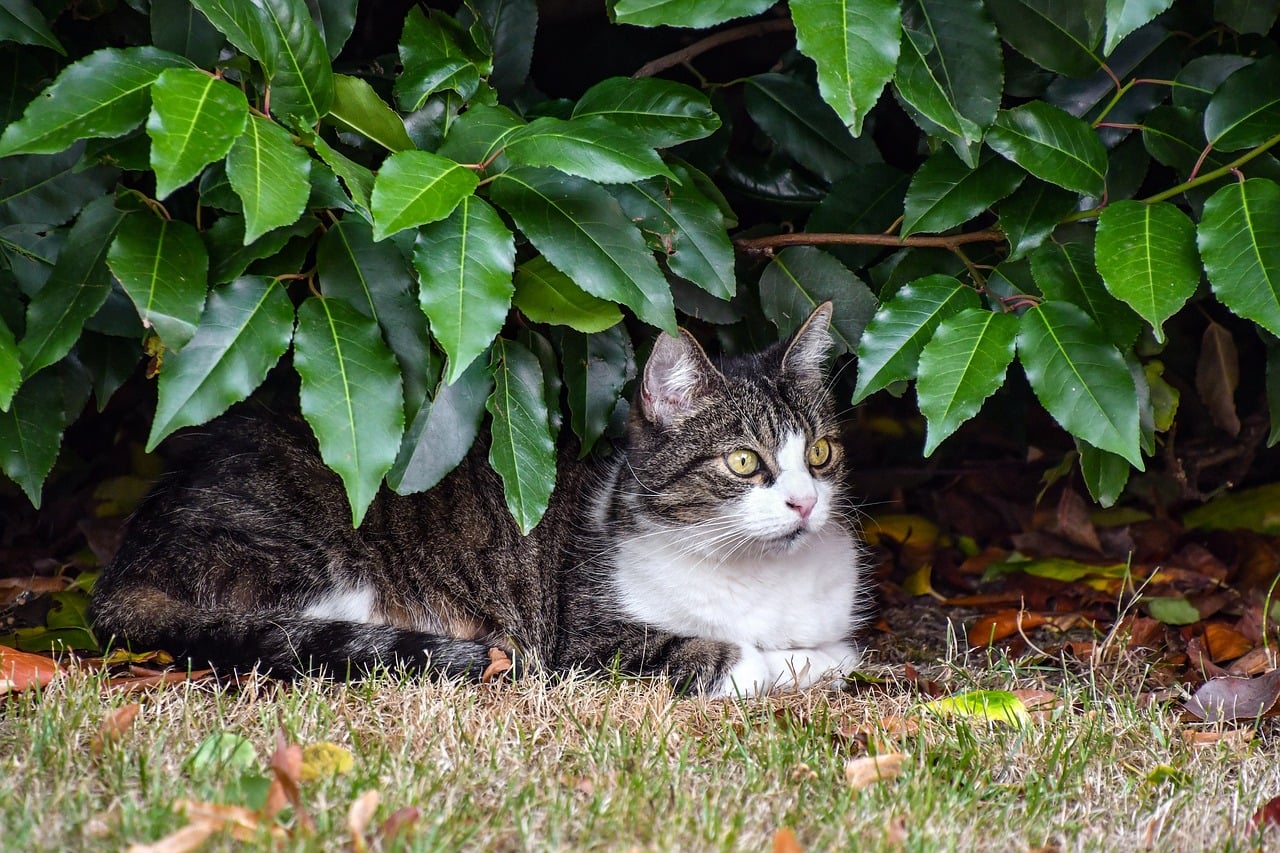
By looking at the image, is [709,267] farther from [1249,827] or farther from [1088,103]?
[1249,827]

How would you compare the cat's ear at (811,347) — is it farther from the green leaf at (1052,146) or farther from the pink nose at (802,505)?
the green leaf at (1052,146)

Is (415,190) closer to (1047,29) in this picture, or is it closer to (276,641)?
(276,641)

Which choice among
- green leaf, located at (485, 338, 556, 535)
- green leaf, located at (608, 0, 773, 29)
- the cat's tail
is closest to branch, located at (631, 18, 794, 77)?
green leaf, located at (485, 338, 556, 535)

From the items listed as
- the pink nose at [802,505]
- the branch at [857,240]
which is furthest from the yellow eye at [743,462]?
the branch at [857,240]

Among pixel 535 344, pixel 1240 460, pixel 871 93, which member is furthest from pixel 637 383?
pixel 1240 460

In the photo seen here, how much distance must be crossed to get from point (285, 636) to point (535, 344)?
94 centimetres

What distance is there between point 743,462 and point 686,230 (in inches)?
29.7

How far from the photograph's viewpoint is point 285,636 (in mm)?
2979

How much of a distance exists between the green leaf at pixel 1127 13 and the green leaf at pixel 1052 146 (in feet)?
1.45

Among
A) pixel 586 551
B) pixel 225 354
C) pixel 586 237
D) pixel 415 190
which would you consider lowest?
pixel 586 551

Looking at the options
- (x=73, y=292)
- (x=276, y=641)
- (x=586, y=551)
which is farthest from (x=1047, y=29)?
(x=276, y=641)

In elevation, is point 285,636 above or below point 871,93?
below

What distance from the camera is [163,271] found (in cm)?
233

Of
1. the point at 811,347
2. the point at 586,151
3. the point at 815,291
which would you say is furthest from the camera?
the point at 811,347
